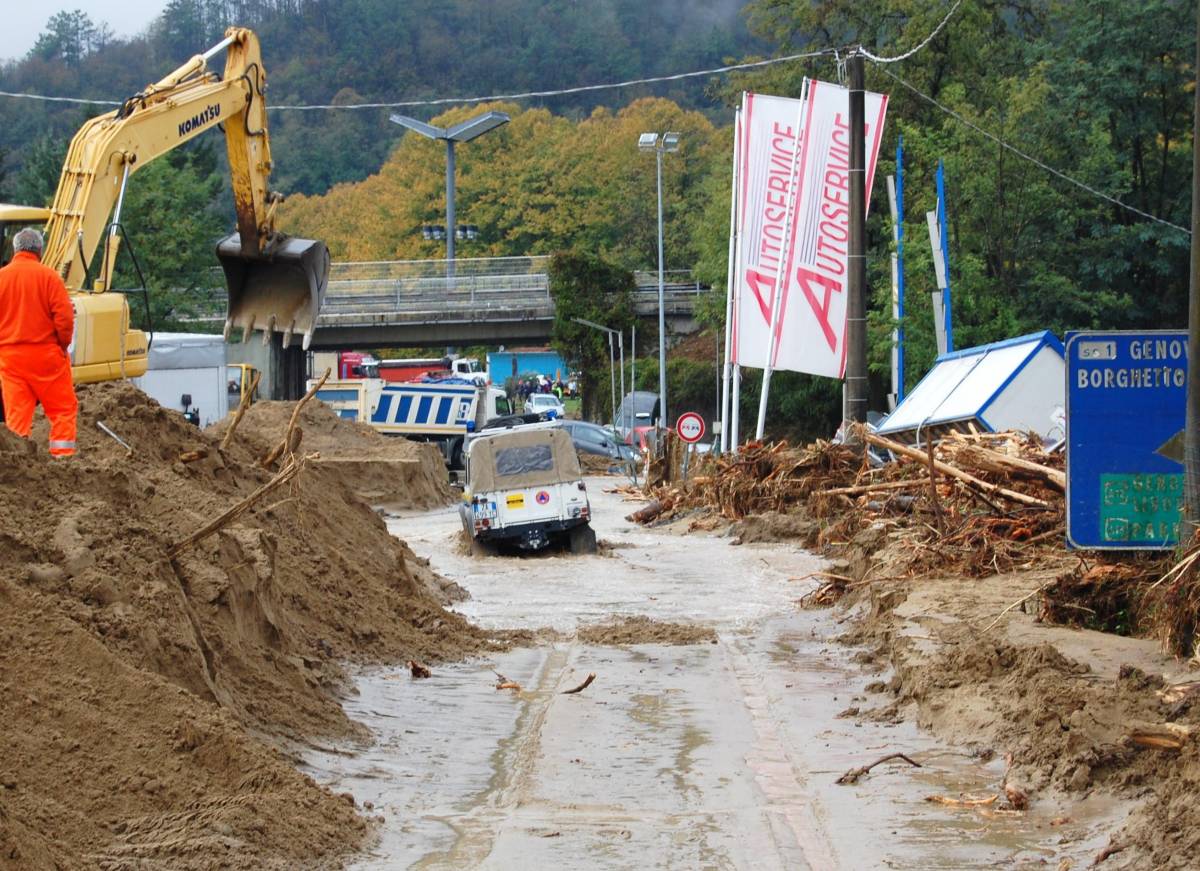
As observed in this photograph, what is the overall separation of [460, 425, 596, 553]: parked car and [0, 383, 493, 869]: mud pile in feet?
33.0

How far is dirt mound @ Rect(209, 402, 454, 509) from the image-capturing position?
4094 cm

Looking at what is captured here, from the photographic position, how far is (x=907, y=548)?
18.5 metres

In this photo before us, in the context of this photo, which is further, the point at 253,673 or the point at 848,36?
the point at 848,36

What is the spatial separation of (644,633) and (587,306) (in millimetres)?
63955

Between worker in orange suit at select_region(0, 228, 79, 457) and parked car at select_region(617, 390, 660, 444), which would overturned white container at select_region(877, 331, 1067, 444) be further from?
parked car at select_region(617, 390, 660, 444)

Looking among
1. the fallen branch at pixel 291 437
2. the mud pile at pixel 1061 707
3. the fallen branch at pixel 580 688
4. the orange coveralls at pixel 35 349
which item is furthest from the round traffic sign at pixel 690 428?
the orange coveralls at pixel 35 349

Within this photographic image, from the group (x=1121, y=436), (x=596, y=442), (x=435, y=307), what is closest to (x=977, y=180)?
(x=596, y=442)

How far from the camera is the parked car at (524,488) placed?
2627cm

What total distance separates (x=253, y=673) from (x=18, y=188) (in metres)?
78.6

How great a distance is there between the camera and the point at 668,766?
35.4 feet

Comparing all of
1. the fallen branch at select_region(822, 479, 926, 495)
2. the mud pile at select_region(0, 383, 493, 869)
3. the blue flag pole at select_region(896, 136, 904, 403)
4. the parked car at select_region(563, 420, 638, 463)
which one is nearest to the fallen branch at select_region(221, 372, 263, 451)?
the mud pile at select_region(0, 383, 493, 869)

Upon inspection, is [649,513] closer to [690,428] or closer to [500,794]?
[690,428]

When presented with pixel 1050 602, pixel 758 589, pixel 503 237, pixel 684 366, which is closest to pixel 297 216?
pixel 503 237

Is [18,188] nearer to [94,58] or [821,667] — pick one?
[821,667]
